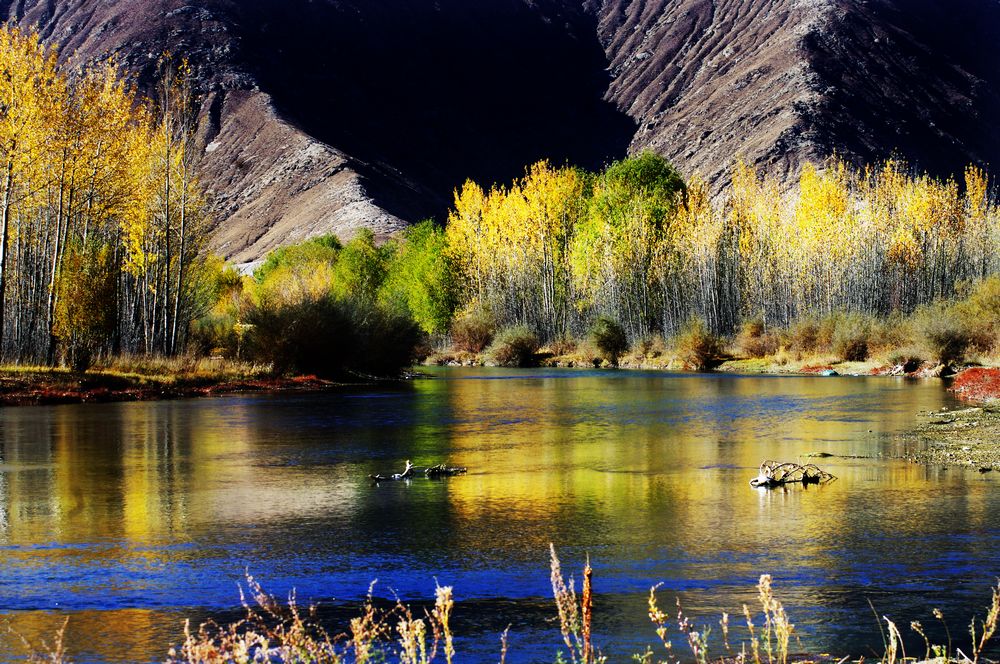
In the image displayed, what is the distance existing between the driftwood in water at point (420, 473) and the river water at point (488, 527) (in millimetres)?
294

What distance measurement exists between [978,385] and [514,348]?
118 ft

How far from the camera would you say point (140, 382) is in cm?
3712

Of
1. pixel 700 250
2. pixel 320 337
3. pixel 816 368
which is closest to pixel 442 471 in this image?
pixel 320 337

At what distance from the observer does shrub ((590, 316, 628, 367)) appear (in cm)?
6353

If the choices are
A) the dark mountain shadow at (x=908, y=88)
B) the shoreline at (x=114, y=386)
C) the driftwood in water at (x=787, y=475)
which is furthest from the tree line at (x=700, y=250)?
the dark mountain shadow at (x=908, y=88)

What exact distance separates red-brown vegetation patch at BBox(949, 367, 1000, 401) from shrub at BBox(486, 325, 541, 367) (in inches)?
1237

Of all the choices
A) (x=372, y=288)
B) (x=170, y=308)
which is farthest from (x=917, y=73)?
(x=170, y=308)

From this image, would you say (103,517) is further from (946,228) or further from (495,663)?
(946,228)

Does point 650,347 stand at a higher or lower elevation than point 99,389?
higher

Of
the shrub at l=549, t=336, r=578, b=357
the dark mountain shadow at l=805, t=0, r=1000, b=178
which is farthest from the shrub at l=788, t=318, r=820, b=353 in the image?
the dark mountain shadow at l=805, t=0, r=1000, b=178

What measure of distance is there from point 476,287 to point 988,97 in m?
132

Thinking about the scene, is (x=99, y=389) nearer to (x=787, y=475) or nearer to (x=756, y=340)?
(x=787, y=475)

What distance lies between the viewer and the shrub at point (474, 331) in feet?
242

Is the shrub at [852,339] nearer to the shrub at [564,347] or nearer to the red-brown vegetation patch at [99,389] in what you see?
the shrub at [564,347]
